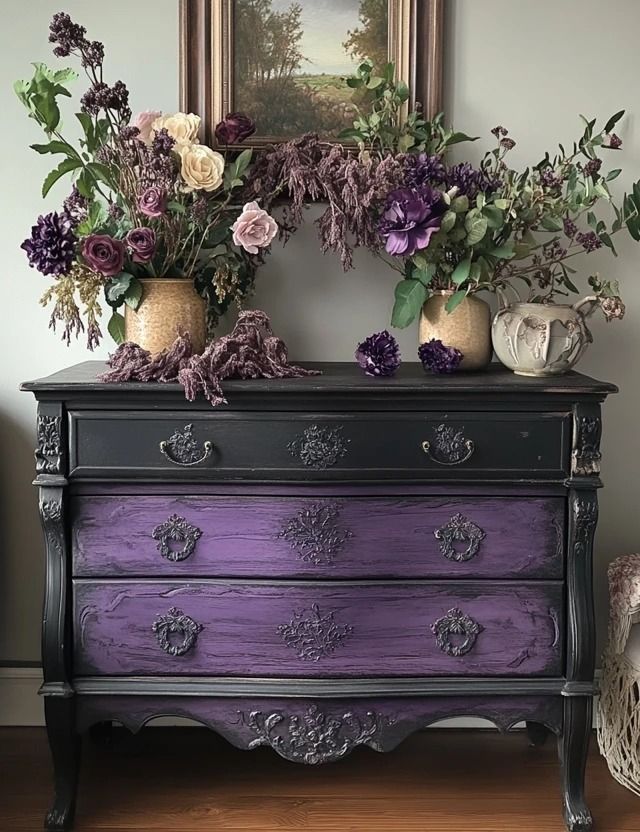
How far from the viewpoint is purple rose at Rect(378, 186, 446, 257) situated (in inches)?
79.1

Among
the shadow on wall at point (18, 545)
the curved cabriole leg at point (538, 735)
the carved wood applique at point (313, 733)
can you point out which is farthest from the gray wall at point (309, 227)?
the carved wood applique at point (313, 733)

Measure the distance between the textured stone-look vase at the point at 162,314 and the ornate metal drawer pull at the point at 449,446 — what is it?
1.98 feet

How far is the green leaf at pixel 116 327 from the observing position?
2244 mm

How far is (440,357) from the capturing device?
206 cm

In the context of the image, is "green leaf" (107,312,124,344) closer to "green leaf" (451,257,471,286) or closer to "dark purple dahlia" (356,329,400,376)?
"dark purple dahlia" (356,329,400,376)

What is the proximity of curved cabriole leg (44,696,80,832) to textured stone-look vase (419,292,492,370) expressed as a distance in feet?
3.88

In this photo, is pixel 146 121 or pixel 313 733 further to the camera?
pixel 146 121

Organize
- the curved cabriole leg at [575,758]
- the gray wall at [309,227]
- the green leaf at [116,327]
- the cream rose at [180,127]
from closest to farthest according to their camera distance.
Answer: the curved cabriole leg at [575,758] → the cream rose at [180,127] → the green leaf at [116,327] → the gray wall at [309,227]

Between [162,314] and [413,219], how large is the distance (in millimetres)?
613

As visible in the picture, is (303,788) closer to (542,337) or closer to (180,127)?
(542,337)

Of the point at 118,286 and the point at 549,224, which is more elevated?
the point at 549,224

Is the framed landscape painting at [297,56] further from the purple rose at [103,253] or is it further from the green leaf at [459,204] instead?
the purple rose at [103,253]

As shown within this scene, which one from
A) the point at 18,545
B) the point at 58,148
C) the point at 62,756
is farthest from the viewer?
the point at 18,545

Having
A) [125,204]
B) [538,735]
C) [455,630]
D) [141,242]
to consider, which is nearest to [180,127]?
[125,204]
